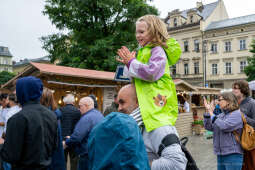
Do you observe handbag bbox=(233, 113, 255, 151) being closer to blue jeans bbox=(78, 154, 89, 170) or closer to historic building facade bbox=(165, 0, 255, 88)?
blue jeans bbox=(78, 154, 89, 170)

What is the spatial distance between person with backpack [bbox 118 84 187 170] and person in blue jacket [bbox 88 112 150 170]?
0.17 meters

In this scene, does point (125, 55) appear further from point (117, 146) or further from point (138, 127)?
point (117, 146)

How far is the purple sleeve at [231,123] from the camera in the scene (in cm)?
356

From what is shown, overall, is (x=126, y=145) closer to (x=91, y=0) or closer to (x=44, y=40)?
(x=91, y=0)

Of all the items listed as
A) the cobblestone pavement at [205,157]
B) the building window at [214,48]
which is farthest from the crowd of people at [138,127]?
the building window at [214,48]

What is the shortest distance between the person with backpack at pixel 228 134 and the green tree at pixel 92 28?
61.9 feet

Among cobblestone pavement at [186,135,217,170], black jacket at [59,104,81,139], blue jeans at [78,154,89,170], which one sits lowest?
cobblestone pavement at [186,135,217,170]

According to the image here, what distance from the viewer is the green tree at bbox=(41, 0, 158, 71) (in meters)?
23.0

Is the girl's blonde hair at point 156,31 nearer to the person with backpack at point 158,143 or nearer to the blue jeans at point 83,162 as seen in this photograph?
the person with backpack at point 158,143

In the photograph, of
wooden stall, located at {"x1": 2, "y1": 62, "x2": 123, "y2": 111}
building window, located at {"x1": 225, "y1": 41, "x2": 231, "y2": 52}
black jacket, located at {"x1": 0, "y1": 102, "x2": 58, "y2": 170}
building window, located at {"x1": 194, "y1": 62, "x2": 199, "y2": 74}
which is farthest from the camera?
building window, located at {"x1": 194, "y1": 62, "x2": 199, "y2": 74}

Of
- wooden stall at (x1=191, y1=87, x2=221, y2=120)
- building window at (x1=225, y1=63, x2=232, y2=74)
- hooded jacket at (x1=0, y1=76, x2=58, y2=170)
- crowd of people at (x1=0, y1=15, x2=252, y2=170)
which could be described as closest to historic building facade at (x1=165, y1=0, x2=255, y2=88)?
building window at (x1=225, y1=63, x2=232, y2=74)

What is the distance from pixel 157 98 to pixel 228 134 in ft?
8.23

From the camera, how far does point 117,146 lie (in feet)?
3.92

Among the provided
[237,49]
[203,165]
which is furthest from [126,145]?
[237,49]
